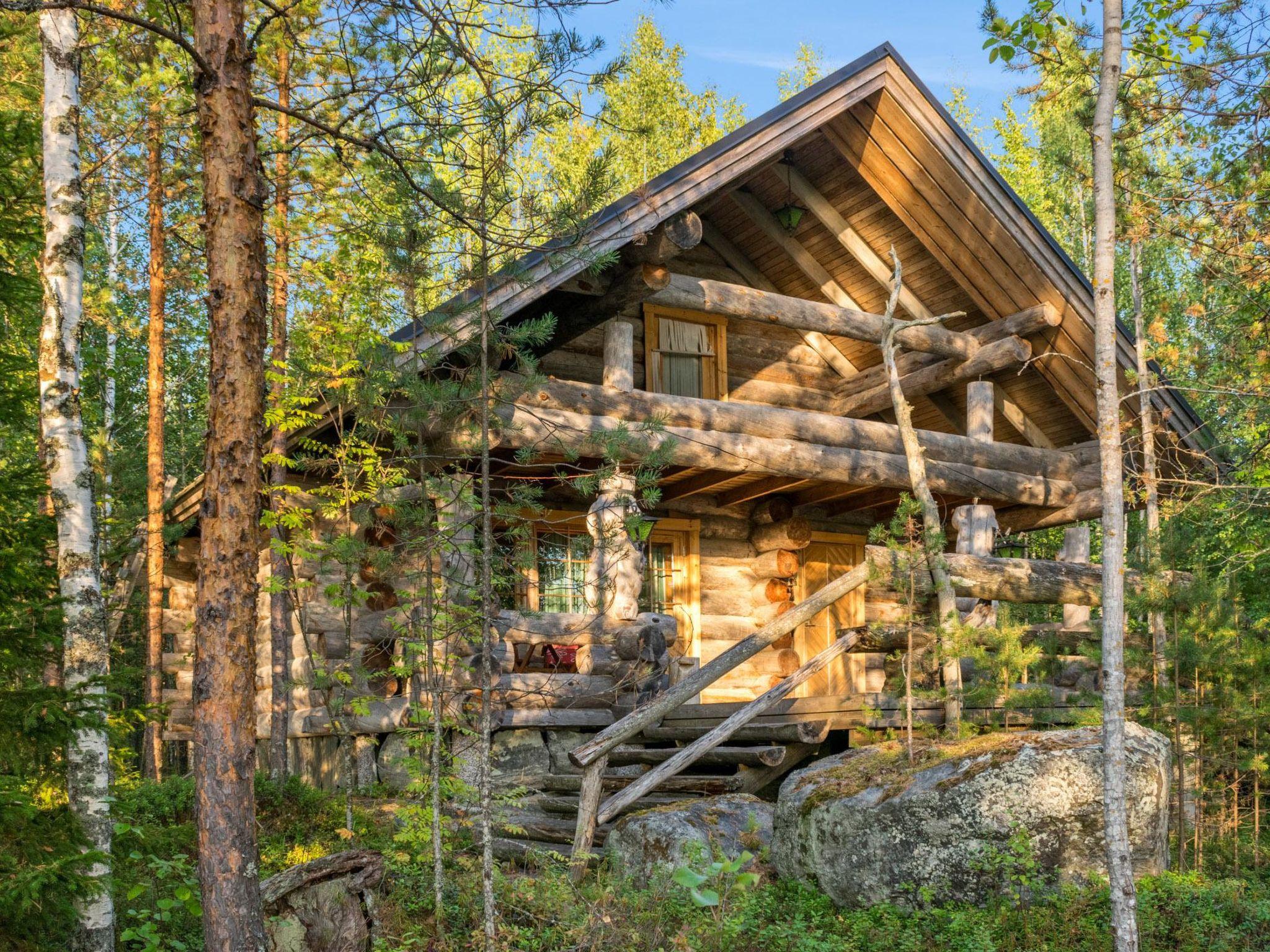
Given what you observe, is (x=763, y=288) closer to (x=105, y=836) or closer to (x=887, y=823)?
(x=887, y=823)

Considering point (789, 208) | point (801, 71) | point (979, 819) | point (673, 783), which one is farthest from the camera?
point (801, 71)

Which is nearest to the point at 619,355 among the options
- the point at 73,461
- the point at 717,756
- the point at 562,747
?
the point at 562,747

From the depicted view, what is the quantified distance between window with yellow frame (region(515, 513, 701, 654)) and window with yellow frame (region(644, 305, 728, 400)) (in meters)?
1.71

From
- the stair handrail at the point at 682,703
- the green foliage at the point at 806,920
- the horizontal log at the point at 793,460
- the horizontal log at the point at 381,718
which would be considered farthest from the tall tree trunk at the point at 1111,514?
the horizontal log at the point at 381,718

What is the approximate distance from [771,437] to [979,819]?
5.23 m

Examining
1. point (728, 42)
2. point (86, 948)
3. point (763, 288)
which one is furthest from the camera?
point (728, 42)

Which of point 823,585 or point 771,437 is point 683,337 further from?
point 823,585

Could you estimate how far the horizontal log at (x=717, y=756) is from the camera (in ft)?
29.2

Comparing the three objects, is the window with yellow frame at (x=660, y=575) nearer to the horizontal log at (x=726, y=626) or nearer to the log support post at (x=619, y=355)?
the horizontal log at (x=726, y=626)

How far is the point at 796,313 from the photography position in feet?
39.5

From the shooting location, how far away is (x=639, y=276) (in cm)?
1044

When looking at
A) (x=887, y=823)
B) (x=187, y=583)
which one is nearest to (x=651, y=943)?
(x=887, y=823)

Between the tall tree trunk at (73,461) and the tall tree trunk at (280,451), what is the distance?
3.29 metres

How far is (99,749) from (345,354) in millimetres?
5098
